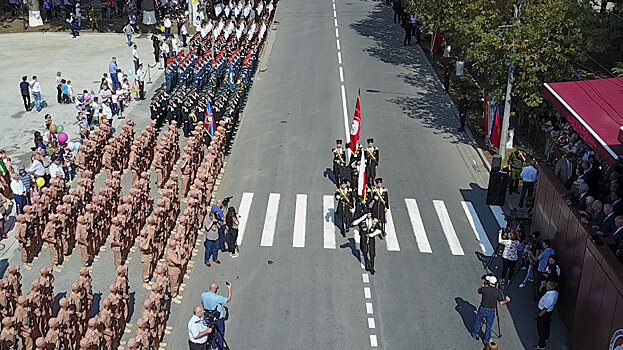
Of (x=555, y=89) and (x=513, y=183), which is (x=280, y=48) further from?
(x=555, y=89)

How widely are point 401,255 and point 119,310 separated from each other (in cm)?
717

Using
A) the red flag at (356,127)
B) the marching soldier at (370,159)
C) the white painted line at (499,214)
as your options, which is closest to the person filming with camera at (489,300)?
the white painted line at (499,214)

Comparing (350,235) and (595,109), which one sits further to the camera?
(350,235)

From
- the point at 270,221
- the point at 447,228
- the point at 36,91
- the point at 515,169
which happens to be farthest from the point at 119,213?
the point at 36,91

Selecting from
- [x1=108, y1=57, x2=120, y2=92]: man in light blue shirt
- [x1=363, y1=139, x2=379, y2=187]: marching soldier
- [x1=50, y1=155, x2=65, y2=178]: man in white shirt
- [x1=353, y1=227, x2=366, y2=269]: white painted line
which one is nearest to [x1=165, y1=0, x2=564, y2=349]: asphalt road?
[x1=353, y1=227, x2=366, y2=269]: white painted line

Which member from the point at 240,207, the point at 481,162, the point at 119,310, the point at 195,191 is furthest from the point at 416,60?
the point at 119,310

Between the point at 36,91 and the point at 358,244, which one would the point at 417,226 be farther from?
the point at 36,91

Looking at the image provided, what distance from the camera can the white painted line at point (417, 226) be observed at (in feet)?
60.2

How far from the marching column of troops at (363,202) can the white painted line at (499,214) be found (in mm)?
3373

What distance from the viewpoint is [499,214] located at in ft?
67.6

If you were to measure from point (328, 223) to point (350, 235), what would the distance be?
933 millimetres

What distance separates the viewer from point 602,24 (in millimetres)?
29172

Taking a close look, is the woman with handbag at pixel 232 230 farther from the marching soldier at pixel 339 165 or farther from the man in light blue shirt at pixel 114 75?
the man in light blue shirt at pixel 114 75

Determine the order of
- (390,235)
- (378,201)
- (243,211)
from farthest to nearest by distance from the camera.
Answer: (243,211)
(390,235)
(378,201)
